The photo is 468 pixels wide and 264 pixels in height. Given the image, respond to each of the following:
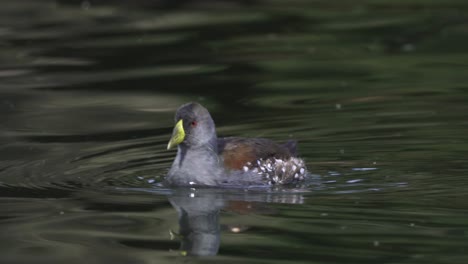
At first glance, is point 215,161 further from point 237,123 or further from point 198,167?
point 237,123

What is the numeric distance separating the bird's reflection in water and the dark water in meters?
0.02

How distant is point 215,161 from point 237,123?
9.24ft

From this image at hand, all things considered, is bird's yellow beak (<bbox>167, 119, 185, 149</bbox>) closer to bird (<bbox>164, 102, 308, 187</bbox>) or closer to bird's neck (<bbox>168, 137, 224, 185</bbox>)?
bird (<bbox>164, 102, 308, 187</bbox>)

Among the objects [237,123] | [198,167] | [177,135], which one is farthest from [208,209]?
[237,123]

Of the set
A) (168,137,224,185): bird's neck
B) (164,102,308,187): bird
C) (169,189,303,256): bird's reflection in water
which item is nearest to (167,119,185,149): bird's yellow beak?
(164,102,308,187): bird

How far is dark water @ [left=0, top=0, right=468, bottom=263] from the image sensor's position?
848 centimetres

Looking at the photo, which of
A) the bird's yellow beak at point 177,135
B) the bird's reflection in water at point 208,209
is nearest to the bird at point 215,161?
the bird's yellow beak at point 177,135

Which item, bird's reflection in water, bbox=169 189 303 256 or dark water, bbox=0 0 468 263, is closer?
bird's reflection in water, bbox=169 189 303 256

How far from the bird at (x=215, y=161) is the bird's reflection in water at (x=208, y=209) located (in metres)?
0.14

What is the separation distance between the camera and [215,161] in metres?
10.1

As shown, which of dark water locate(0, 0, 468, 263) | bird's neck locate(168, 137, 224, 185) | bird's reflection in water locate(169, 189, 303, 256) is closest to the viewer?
bird's reflection in water locate(169, 189, 303, 256)

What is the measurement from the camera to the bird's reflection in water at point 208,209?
8.38 m

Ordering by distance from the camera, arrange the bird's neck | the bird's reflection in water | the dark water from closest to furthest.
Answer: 1. the bird's reflection in water
2. the dark water
3. the bird's neck

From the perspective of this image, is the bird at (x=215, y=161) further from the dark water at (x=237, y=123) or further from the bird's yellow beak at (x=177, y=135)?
the dark water at (x=237, y=123)
